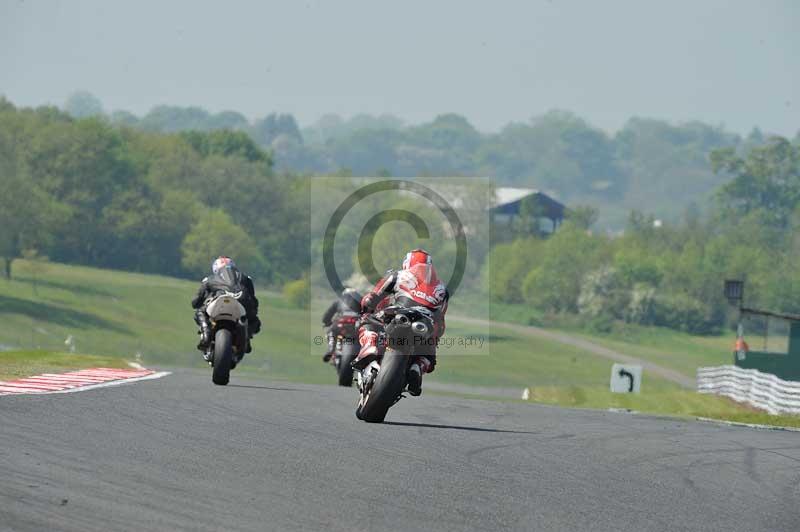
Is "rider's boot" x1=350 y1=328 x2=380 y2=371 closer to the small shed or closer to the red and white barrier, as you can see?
the red and white barrier

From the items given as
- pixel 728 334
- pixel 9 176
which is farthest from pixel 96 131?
pixel 728 334

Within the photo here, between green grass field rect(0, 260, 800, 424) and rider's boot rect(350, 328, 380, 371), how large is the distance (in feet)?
188

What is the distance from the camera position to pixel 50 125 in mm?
131250

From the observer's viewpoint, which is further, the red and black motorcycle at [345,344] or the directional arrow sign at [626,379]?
the directional arrow sign at [626,379]

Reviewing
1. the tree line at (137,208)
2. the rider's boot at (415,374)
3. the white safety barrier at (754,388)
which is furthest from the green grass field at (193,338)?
the rider's boot at (415,374)

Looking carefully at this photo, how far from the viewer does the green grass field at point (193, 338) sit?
282ft

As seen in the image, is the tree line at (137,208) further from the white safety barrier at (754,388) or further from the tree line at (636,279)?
the white safety barrier at (754,388)

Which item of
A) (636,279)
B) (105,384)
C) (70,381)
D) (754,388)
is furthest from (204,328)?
(636,279)

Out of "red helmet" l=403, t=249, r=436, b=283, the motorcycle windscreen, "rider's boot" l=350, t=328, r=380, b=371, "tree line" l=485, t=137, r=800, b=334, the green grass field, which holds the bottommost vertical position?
the green grass field

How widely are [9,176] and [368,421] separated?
3626 inches

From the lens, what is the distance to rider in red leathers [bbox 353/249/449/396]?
15719 millimetres

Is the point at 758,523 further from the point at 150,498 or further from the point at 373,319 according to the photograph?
the point at 373,319

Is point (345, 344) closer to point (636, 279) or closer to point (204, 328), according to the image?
point (204, 328)

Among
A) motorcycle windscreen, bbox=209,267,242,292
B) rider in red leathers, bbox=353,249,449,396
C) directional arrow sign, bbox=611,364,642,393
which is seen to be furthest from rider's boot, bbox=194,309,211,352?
directional arrow sign, bbox=611,364,642,393
